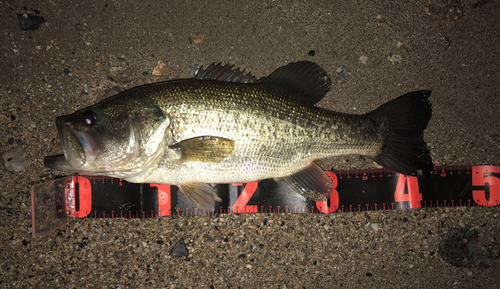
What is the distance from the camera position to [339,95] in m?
2.70

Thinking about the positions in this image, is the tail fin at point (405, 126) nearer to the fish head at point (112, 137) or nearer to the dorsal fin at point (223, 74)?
the dorsal fin at point (223, 74)

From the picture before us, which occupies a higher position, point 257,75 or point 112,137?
point 257,75

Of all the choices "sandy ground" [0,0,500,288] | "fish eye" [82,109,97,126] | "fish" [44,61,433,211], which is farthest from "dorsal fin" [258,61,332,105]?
"fish eye" [82,109,97,126]

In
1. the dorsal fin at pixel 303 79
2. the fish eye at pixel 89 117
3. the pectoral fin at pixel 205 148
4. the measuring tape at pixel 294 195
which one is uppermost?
the dorsal fin at pixel 303 79

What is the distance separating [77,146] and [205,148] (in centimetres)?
83

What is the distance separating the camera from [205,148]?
6.55 feet

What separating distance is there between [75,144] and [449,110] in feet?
10.3

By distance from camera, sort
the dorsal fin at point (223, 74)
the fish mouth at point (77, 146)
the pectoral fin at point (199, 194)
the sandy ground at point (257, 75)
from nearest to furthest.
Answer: the fish mouth at point (77, 146), the dorsal fin at point (223, 74), the pectoral fin at point (199, 194), the sandy ground at point (257, 75)

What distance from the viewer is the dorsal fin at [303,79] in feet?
7.56

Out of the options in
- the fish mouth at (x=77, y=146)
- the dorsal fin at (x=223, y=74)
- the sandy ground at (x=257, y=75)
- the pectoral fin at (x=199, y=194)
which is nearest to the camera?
the fish mouth at (x=77, y=146)

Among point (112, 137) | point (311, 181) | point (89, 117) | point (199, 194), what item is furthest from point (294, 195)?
point (89, 117)

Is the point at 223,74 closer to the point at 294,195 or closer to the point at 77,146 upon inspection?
the point at 77,146

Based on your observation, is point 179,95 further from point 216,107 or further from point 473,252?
point 473,252

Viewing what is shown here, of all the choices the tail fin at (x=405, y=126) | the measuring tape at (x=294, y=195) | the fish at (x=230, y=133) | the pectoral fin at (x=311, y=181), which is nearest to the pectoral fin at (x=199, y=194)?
the fish at (x=230, y=133)
